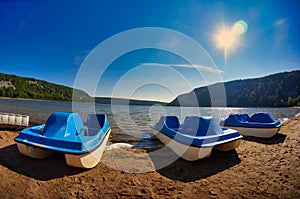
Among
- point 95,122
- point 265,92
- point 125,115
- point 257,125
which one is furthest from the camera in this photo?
point 265,92

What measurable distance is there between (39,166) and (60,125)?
1406mm

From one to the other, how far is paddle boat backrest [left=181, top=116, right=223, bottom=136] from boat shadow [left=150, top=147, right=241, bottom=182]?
3.04ft

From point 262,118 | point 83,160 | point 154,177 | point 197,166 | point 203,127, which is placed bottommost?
point 154,177

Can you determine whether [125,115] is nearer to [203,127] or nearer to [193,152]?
[203,127]

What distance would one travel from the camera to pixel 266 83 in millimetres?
111188

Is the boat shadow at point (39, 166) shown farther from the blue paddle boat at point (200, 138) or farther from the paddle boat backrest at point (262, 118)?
the paddle boat backrest at point (262, 118)

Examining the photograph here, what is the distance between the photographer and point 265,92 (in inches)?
4195

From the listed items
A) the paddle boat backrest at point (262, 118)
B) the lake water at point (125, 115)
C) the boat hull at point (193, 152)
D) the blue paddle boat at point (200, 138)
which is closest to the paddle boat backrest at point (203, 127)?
the blue paddle boat at point (200, 138)

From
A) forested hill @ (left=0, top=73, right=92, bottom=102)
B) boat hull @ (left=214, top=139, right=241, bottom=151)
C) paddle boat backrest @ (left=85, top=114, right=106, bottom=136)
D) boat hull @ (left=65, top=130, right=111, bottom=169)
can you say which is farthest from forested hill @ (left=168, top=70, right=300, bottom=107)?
forested hill @ (left=0, top=73, right=92, bottom=102)

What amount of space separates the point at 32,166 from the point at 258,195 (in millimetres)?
6114

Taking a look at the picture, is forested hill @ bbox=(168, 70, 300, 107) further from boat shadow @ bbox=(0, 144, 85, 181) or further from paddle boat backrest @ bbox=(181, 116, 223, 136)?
boat shadow @ bbox=(0, 144, 85, 181)

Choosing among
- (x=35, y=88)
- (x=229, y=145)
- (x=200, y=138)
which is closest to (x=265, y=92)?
(x=229, y=145)

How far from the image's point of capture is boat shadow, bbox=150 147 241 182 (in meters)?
4.53

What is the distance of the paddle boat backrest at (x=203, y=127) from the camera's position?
6012 millimetres
